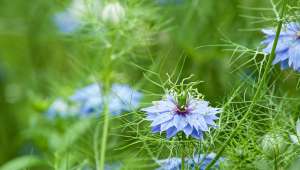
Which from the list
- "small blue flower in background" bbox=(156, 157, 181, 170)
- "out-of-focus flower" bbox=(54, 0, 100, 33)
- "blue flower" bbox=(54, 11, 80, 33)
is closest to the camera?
"small blue flower in background" bbox=(156, 157, 181, 170)

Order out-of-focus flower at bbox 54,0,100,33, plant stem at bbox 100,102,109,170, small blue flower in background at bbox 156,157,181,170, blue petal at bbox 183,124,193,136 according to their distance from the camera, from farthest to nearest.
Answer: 1. out-of-focus flower at bbox 54,0,100,33
2. plant stem at bbox 100,102,109,170
3. small blue flower in background at bbox 156,157,181,170
4. blue petal at bbox 183,124,193,136

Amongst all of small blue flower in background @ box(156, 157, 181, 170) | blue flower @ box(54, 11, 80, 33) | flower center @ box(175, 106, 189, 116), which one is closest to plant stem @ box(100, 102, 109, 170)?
small blue flower in background @ box(156, 157, 181, 170)

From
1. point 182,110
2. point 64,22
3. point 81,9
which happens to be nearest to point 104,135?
point 182,110

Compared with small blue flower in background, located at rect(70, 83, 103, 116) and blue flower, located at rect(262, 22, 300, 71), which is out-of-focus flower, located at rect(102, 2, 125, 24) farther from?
blue flower, located at rect(262, 22, 300, 71)

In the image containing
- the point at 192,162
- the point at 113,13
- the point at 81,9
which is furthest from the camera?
the point at 81,9

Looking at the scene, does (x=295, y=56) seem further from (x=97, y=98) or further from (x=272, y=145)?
(x=97, y=98)

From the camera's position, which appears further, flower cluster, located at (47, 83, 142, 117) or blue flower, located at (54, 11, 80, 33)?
blue flower, located at (54, 11, 80, 33)
